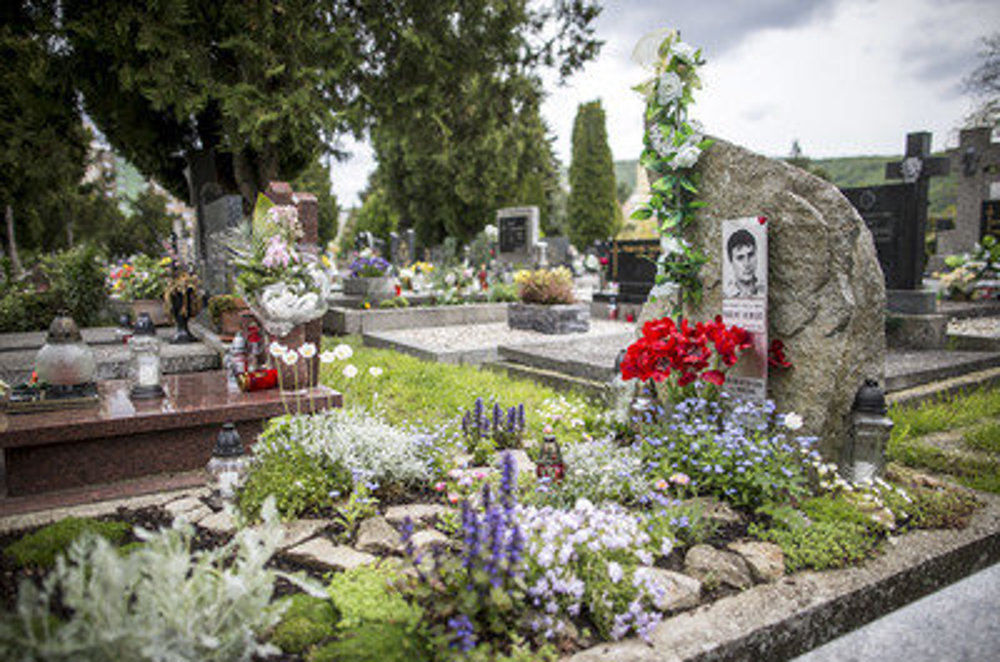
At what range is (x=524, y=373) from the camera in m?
6.96

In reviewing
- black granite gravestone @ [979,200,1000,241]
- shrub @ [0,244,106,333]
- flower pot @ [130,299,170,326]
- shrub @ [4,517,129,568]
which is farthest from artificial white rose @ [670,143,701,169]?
black granite gravestone @ [979,200,1000,241]

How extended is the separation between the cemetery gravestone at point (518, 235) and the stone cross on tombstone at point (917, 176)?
1031 cm

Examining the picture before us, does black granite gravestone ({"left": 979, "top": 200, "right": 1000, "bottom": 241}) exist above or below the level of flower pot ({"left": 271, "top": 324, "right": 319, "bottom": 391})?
above

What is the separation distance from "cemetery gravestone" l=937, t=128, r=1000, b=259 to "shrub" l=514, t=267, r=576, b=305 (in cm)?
1571

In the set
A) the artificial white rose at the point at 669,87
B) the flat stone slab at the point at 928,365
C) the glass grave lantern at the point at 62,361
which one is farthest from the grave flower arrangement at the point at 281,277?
the flat stone slab at the point at 928,365

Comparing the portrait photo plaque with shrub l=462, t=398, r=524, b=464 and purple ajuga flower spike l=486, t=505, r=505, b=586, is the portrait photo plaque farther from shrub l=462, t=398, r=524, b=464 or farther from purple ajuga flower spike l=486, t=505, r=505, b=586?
purple ajuga flower spike l=486, t=505, r=505, b=586

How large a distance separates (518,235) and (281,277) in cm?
1465

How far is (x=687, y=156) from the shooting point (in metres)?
4.13

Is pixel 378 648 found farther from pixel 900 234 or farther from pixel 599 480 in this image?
pixel 900 234

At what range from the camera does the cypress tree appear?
37188mm

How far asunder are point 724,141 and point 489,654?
3.43 m

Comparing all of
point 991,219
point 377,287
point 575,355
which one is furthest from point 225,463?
point 991,219

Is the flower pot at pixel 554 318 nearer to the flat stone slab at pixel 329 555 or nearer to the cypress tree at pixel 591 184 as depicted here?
the flat stone slab at pixel 329 555

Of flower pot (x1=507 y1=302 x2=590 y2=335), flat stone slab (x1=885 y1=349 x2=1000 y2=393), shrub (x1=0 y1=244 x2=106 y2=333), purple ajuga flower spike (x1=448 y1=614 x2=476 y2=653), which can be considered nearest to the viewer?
purple ajuga flower spike (x1=448 y1=614 x2=476 y2=653)
